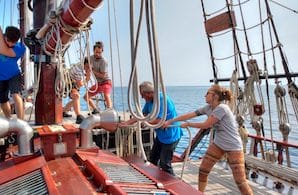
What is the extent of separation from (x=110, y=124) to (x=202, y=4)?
16.1 feet

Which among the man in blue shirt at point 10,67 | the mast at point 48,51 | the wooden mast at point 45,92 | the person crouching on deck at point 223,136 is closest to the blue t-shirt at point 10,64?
the man in blue shirt at point 10,67

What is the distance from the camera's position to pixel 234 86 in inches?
238

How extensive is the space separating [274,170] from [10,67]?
3.87 m

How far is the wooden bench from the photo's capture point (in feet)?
13.9

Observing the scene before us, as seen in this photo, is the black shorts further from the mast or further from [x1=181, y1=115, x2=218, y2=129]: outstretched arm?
[x1=181, y1=115, x2=218, y2=129]: outstretched arm

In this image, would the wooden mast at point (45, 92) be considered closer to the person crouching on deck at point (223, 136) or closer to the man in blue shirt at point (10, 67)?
the man in blue shirt at point (10, 67)

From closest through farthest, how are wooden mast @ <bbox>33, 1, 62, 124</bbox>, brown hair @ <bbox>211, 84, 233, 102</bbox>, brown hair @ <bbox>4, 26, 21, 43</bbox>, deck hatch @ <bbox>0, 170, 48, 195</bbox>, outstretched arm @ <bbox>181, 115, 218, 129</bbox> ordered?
deck hatch @ <bbox>0, 170, 48, 195</bbox>, outstretched arm @ <bbox>181, 115, 218, 129</bbox>, brown hair @ <bbox>211, 84, 233, 102</bbox>, brown hair @ <bbox>4, 26, 21, 43</bbox>, wooden mast @ <bbox>33, 1, 62, 124</bbox>

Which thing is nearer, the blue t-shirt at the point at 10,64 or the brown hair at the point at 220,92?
the brown hair at the point at 220,92

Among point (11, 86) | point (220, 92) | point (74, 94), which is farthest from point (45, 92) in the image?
point (220, 92)

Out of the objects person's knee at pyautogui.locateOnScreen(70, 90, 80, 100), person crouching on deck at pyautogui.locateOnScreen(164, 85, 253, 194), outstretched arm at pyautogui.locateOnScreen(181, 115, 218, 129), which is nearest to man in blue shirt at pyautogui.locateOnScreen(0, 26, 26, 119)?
person's knee at pyautogui.locateOnScreen(70, 90, 80, 100)

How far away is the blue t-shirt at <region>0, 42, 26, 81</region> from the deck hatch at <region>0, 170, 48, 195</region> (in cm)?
225

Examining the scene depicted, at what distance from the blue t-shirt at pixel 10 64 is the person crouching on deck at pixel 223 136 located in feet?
7.91

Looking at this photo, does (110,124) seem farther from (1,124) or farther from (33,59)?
(33,59)

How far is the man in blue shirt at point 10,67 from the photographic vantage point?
14.1ft
